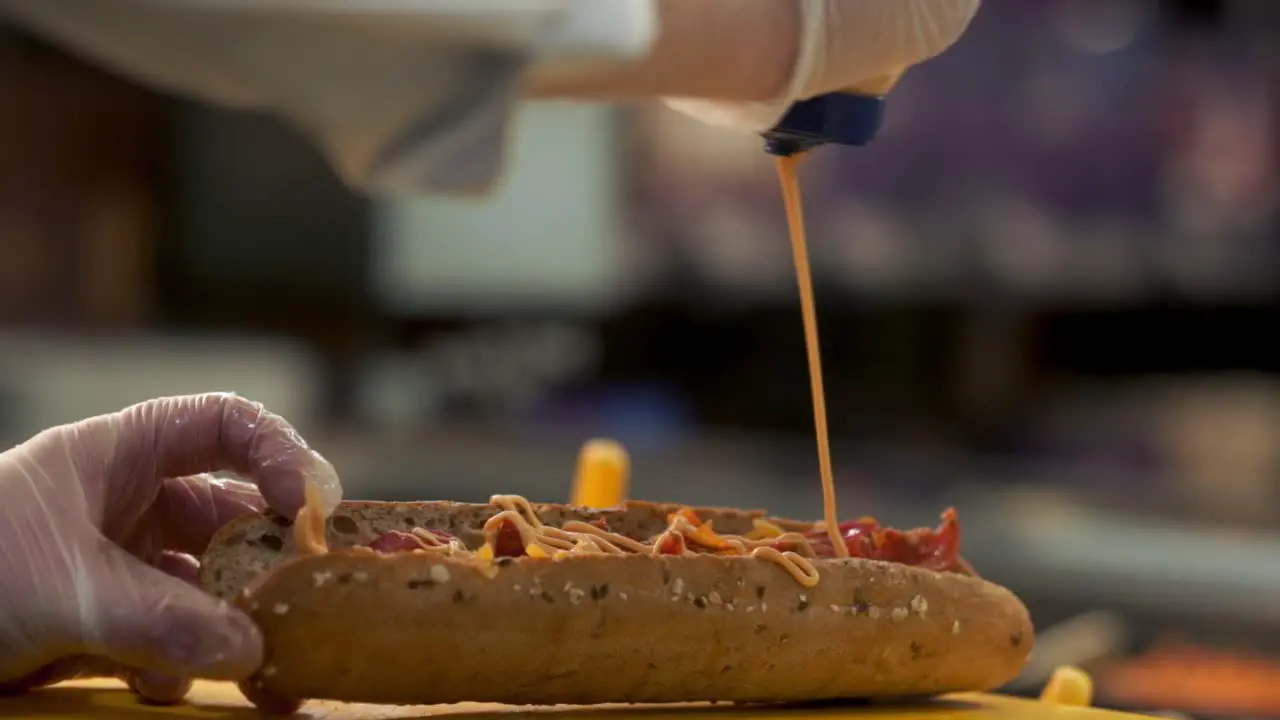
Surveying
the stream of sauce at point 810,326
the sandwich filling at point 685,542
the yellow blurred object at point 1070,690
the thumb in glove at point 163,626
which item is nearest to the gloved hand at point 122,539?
the thumb in glove at point 163,626

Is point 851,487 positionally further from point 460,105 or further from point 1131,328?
point 460,105

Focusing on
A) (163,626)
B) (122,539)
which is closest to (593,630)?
(163,626)

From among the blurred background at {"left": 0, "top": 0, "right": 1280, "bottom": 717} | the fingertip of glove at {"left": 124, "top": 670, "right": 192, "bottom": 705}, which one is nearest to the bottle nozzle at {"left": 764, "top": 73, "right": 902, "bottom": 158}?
the fingertip of glove at {"left": 124, "top": 670, "right": 192, "bottom": 705}

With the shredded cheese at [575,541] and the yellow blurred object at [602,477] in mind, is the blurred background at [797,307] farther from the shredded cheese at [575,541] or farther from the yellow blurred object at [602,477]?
the shredded cheese at [575,541]

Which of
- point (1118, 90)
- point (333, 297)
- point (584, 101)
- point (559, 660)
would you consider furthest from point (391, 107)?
point (333, 297)

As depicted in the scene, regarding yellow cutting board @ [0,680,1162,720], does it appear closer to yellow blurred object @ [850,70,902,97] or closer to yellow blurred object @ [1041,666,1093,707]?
yellow blurred object @ [1041,666,1093,707]
